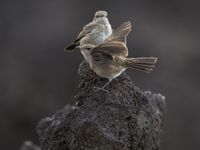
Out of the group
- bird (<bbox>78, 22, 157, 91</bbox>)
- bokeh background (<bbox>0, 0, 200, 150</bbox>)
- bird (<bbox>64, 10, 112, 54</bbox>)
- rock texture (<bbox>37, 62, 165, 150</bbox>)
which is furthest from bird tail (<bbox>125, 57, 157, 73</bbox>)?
bokeh background (<bbox>0, 0, 200, 150</bbox>)

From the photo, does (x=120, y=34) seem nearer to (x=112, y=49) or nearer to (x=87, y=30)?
(x=112, y=49)

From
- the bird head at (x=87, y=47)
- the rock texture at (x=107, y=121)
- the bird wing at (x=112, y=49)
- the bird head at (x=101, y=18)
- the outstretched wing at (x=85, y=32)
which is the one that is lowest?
the rock texture at (x=107, y=121)

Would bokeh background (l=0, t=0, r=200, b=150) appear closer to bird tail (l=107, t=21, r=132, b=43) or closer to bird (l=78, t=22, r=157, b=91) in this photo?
bird tail (l=107, t=21, r=132, b=43)

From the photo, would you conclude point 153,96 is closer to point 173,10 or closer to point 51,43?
point 51,43

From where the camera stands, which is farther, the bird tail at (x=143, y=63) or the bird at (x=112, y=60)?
the bird tail at (x=143, y=63)

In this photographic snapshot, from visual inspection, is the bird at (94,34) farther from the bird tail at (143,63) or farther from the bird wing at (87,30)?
the bird tail at (143,63)

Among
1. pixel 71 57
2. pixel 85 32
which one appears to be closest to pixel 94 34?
pixel 85 32

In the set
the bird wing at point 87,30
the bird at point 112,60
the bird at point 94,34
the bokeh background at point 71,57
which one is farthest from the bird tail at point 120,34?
the bokeh background at point 71,57
